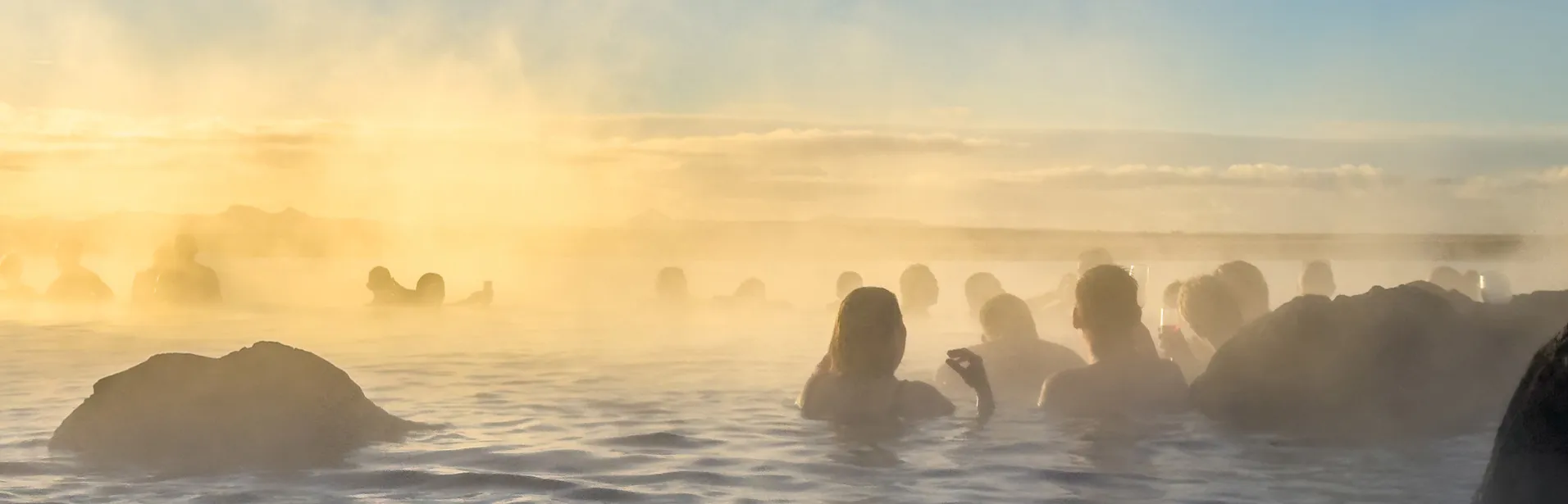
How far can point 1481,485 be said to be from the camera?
6.59m

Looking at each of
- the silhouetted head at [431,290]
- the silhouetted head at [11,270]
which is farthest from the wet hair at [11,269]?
the silhouetted head at [431,290]

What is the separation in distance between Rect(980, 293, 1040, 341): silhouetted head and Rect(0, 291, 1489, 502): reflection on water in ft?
8.70

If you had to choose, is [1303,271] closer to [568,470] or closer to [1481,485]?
[568,470]

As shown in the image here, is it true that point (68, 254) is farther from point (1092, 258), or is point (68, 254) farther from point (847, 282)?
point (1092, 258)

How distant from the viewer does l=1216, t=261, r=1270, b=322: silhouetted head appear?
20.3 m

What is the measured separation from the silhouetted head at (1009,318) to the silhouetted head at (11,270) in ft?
185

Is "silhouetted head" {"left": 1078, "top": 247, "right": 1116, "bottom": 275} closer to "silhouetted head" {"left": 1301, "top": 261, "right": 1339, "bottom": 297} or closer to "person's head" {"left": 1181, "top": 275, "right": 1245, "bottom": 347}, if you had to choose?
"silhouetted head" {"left": 1301, "top": 261, "right": 1339, "bottom": 297}

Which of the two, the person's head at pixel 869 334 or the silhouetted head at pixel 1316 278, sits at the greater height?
the silhouetted head at pixel 1316 278

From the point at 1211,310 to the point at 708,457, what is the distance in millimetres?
8711

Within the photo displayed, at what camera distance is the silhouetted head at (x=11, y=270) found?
6072 cm

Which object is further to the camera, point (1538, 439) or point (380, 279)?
point (380, 279)

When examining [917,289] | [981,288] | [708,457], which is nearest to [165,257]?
[917,289]

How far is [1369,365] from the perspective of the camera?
14.3 m

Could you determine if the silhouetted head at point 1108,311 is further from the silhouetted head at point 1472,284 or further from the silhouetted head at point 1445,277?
the silhouetted head at point 1472,284
